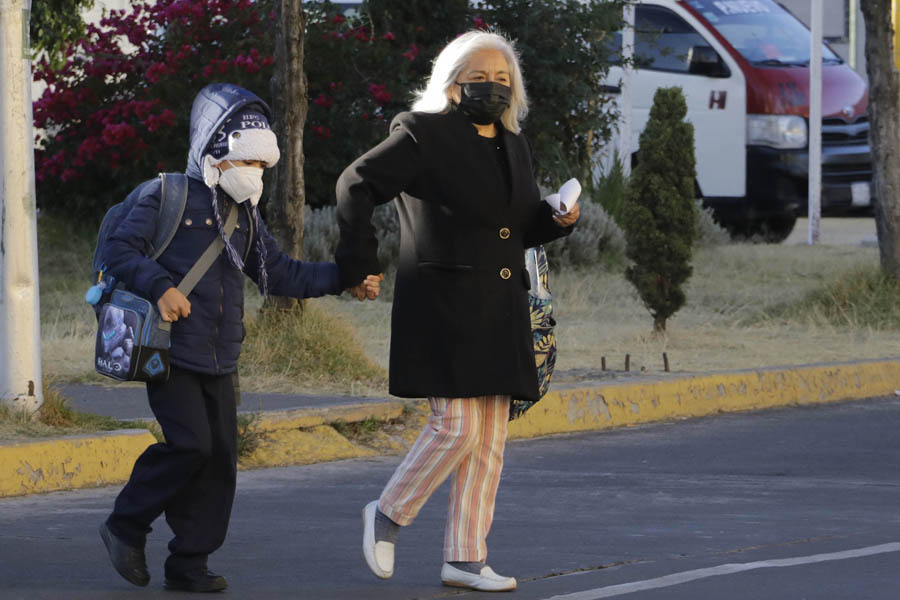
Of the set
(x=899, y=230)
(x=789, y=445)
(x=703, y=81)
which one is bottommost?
(x=789, y=445)

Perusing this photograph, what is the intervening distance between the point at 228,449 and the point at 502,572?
970 mm

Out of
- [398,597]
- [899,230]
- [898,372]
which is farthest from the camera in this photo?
[899,230]

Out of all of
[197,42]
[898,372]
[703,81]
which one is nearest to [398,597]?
[898,372]

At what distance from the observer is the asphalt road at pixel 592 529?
17.6 feet

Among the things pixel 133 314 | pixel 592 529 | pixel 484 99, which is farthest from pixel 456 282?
pixel 592 529

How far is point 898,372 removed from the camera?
37.1 ft

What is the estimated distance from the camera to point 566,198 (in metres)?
5.25

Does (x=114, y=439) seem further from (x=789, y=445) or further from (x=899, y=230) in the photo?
(x=899, y=230)

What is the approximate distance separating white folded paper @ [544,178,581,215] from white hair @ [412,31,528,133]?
28 centimetres

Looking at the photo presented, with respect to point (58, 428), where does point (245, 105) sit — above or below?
above

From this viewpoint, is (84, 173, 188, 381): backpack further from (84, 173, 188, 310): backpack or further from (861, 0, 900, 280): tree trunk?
(861, 0, 900, 280): tree trunk

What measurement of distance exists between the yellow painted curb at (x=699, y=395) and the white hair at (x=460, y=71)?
3.89 metres

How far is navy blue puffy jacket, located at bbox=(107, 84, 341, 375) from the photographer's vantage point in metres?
5.11

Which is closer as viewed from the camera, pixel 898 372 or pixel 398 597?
pixel 398 597
